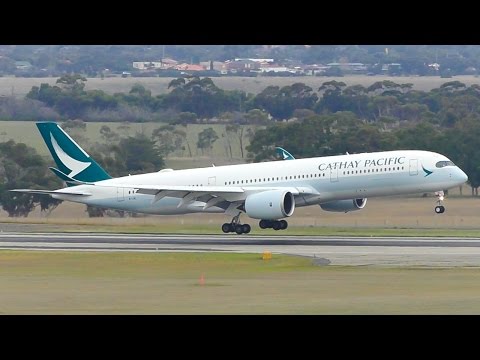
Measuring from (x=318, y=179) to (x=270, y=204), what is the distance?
9.20 ft

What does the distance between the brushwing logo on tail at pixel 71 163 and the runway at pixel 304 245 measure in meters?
4.65

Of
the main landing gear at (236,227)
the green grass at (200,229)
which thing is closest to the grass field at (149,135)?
the green grass at (200,229)

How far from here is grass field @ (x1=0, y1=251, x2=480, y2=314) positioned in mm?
29250

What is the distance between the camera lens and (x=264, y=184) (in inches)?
2389

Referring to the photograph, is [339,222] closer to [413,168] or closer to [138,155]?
[413,168]

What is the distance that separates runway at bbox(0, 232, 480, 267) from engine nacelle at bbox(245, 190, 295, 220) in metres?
1.11

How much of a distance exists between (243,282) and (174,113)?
356ft

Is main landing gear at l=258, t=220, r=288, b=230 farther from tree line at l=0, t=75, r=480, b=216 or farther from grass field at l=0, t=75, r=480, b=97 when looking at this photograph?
grass field at l=0, t=75, r=480, b=97

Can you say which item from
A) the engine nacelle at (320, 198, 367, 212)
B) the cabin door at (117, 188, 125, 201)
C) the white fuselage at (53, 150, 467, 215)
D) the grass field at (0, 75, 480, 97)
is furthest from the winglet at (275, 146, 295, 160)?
the grass field at (0, 75, 480, 97)

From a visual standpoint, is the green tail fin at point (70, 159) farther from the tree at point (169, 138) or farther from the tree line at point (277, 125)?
the tree at point (169, 138)

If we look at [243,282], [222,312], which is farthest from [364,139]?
[222,312]

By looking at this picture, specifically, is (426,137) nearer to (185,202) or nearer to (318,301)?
(185,202)

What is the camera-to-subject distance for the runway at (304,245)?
4375cm

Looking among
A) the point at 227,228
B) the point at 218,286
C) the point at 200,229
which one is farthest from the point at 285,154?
the point at 218,286
